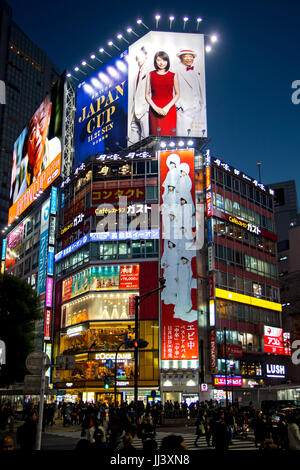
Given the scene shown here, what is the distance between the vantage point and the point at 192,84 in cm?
6838

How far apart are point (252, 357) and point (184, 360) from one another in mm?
10235

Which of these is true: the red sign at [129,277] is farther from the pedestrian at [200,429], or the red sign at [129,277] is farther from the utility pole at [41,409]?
the utility pole at [41,409]

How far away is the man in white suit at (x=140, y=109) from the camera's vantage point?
67375 millimetres

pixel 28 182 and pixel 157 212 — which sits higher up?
pixel 28 182


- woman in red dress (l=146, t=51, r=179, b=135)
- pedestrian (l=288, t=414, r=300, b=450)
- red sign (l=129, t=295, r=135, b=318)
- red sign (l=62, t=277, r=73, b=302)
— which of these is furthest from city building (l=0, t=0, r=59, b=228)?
pedestrian (l=288, t=414, r=300, b=450)

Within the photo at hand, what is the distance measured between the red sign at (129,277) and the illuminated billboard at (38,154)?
23420 millimetres

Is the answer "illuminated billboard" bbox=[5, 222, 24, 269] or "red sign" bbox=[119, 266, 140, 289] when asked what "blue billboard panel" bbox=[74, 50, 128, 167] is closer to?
"red sign" bbox=[119, 266, 140, 289]

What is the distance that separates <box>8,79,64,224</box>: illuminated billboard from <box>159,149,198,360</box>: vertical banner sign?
22055mm

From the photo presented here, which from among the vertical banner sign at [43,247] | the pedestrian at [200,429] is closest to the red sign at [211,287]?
the vertical banner sign at [43,247]

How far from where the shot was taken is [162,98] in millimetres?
67500

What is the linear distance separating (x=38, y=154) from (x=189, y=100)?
31211mm

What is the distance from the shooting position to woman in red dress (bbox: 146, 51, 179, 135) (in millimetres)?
66375

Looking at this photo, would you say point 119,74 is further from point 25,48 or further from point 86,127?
point 25,48
